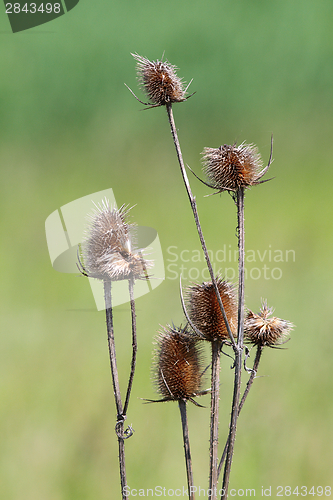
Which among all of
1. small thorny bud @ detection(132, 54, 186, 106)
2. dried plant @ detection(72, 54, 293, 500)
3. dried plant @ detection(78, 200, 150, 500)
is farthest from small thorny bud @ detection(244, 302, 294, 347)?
small thorny bud @ detection(132, 54, 186, 106)

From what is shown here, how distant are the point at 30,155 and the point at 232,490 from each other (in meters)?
1.56

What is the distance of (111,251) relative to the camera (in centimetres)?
88

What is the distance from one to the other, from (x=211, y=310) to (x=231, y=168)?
0.34 metres

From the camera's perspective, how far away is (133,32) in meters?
1.64

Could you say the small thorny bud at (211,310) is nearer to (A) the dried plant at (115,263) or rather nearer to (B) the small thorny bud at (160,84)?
(A) the dried plant at (115,263)

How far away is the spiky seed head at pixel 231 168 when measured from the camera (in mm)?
900

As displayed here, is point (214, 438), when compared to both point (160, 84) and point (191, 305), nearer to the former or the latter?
point (191, 305)

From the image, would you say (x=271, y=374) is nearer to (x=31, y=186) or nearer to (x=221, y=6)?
(x=31, y=186)

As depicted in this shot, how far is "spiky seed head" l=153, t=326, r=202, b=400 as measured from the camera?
940mm

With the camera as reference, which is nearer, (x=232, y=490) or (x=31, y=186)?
(x=232, y=490)

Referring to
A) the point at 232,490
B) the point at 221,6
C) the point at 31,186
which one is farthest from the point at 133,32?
the point at 232,490

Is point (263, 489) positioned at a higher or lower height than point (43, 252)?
lower

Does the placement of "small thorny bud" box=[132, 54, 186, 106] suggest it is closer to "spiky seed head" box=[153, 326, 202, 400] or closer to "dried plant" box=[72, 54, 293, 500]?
"dried plant" box=[72, 54, 293, 500]

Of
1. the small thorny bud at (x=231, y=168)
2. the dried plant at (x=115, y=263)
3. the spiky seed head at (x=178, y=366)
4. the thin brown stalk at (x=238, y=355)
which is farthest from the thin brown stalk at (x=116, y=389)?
the small thorny bud at (x=231, y=168)
